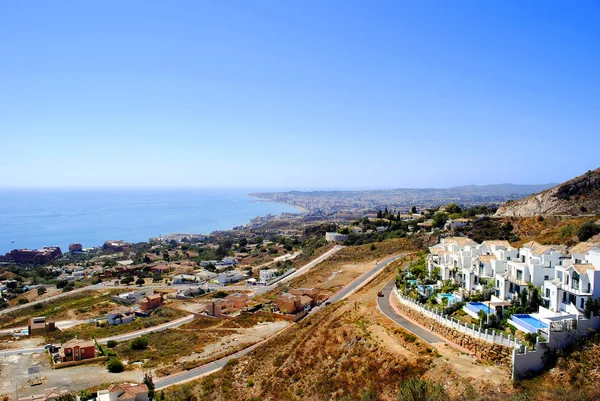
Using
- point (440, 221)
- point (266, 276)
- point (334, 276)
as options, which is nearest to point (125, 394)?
point (334, 276)

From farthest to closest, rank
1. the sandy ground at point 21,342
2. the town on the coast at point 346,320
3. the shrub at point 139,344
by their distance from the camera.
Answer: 1. the sandy ground at point 21,342
2. the shrub at point 139,344
3. the town on the coast at point 346,320

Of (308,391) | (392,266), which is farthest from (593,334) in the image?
(392,266)

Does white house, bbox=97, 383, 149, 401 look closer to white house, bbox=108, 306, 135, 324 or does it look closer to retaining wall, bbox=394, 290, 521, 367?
retaining wall, bbox=394, 290, 521, 367

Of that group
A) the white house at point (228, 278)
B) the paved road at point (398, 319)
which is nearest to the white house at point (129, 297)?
the white house at point (228, 278)

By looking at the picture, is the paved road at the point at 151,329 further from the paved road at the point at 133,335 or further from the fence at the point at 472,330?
the fence at the point at 472,330

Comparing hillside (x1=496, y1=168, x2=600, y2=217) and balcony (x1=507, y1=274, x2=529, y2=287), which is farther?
hillside (x1=496, y1=168, x2=600, y2=217)

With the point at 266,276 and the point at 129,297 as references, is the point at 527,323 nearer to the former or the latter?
the point at 266,276

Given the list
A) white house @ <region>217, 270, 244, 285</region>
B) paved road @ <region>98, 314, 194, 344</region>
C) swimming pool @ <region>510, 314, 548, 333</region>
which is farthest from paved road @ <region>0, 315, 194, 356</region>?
swimming pool @ <region>510, 314, 548, 333</region>
